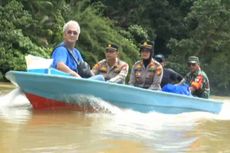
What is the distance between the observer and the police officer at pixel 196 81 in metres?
8.95

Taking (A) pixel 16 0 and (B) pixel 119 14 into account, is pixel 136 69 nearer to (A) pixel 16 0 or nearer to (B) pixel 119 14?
(A) pixel 16 0

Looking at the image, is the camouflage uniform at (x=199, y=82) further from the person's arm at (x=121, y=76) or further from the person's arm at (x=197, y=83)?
the person's arm at (x=121, y=76)

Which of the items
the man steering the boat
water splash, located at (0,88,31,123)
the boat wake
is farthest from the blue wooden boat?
water splash, located at (0,88,31,123)

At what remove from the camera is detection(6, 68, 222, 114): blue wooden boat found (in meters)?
6.68

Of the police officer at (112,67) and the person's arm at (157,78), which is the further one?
the person's arm at (157,78)

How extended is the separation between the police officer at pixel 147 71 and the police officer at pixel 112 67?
0.29 metres

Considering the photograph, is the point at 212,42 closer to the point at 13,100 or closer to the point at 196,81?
the point at 196,81

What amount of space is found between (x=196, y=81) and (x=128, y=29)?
52.5 ft

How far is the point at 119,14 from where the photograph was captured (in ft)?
89.9

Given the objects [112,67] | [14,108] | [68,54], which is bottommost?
[14,108]

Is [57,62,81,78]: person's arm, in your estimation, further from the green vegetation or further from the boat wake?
the green vegetation

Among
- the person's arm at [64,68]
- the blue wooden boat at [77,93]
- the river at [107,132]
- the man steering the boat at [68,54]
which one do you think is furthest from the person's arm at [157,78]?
the person's arm at [64,68]

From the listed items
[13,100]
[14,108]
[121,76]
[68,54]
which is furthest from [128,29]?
[68,54]

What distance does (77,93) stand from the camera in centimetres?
686
